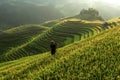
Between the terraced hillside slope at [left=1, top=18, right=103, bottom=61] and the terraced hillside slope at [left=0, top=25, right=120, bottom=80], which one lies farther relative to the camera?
the terraced hillside slope at [left=1, top=18, right=103, bottom=61]

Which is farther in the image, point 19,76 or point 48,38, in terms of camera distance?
point 48,38

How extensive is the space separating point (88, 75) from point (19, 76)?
11687 millimetres

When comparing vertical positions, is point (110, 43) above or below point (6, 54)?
above

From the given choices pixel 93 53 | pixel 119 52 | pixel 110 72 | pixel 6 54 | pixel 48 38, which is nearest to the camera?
pixel 110 72

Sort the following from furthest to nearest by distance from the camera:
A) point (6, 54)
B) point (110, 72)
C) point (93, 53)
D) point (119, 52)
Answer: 1. point (6, 54)
2. point (93, 53)
3. point (119, 52)
4. point (110, 72)

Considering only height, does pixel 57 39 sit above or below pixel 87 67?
below

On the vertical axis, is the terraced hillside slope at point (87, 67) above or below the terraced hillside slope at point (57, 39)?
above

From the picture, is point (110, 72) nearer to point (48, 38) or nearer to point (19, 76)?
point (19, 76)

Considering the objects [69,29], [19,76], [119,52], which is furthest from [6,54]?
[119,52]

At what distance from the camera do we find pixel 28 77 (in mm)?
34969

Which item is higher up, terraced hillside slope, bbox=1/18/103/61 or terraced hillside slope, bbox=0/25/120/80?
terraced hillside slope, bbox=0/25/120/80

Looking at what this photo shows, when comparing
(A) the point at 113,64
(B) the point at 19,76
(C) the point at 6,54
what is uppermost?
(A) the point at 113,64

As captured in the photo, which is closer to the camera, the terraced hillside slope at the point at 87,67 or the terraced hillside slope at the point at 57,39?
the terraced hillside slope at the point at 87,67

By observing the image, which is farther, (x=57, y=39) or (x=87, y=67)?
(x=57, y=39)
